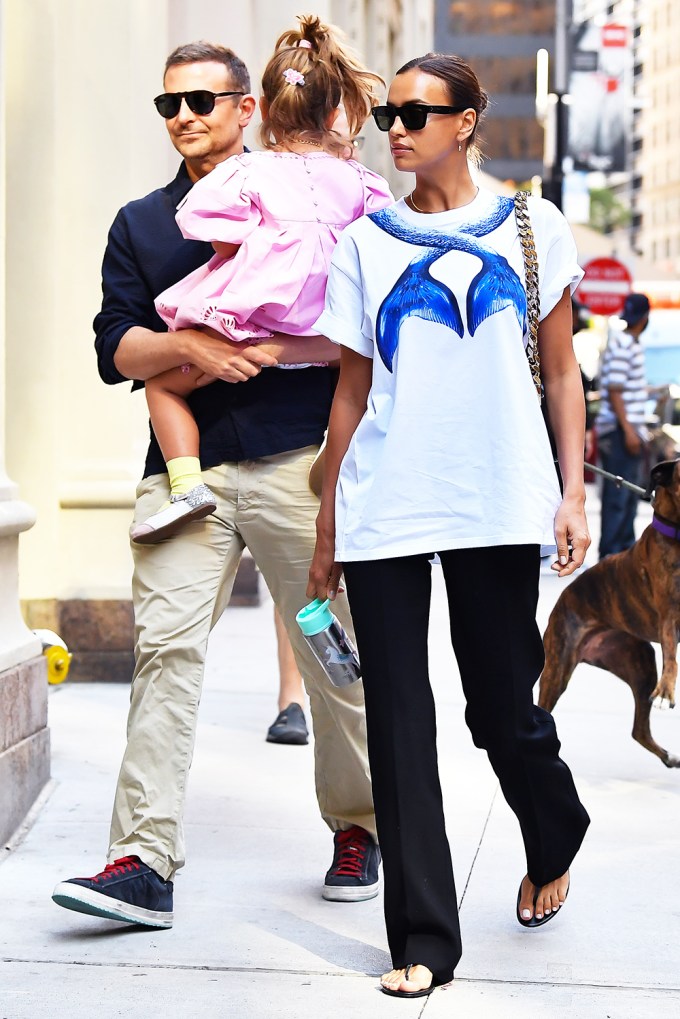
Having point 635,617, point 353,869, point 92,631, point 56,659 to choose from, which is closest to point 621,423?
point 92,631

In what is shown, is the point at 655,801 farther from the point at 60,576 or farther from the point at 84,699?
the point at 60,576

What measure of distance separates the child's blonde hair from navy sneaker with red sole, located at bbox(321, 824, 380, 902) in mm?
1897

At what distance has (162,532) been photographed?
161 inches

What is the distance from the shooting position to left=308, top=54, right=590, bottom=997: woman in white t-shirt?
355 cm

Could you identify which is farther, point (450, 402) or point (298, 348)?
point (298, 348)

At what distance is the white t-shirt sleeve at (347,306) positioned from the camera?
143 inches

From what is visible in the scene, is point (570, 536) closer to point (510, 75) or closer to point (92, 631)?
point (92, 631)

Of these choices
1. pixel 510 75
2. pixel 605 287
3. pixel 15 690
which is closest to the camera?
pixel 15 690

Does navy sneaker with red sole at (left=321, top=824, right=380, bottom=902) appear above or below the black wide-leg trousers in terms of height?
below

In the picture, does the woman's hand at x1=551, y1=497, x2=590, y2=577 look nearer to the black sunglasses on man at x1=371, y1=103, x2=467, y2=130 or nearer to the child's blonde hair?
the black sunglasses on man at x1=371, y1=103, x2=467, y2=130

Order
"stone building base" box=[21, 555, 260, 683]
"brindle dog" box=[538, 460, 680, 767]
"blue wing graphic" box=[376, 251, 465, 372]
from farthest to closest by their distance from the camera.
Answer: "stone building base" box=[21, 555, 260, 683], "brindle dog" box=[538, 460, 680, 767], "blue wing graphic" box=[376, 251, 465, 372]

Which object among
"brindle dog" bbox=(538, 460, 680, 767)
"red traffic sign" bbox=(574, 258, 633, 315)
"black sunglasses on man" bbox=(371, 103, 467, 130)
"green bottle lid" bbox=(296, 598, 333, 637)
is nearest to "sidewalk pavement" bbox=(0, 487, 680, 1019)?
"brindle dog" bbox=(538, 460, 680, 767)

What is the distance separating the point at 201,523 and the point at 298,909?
1.08m

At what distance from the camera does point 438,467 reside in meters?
3.55
